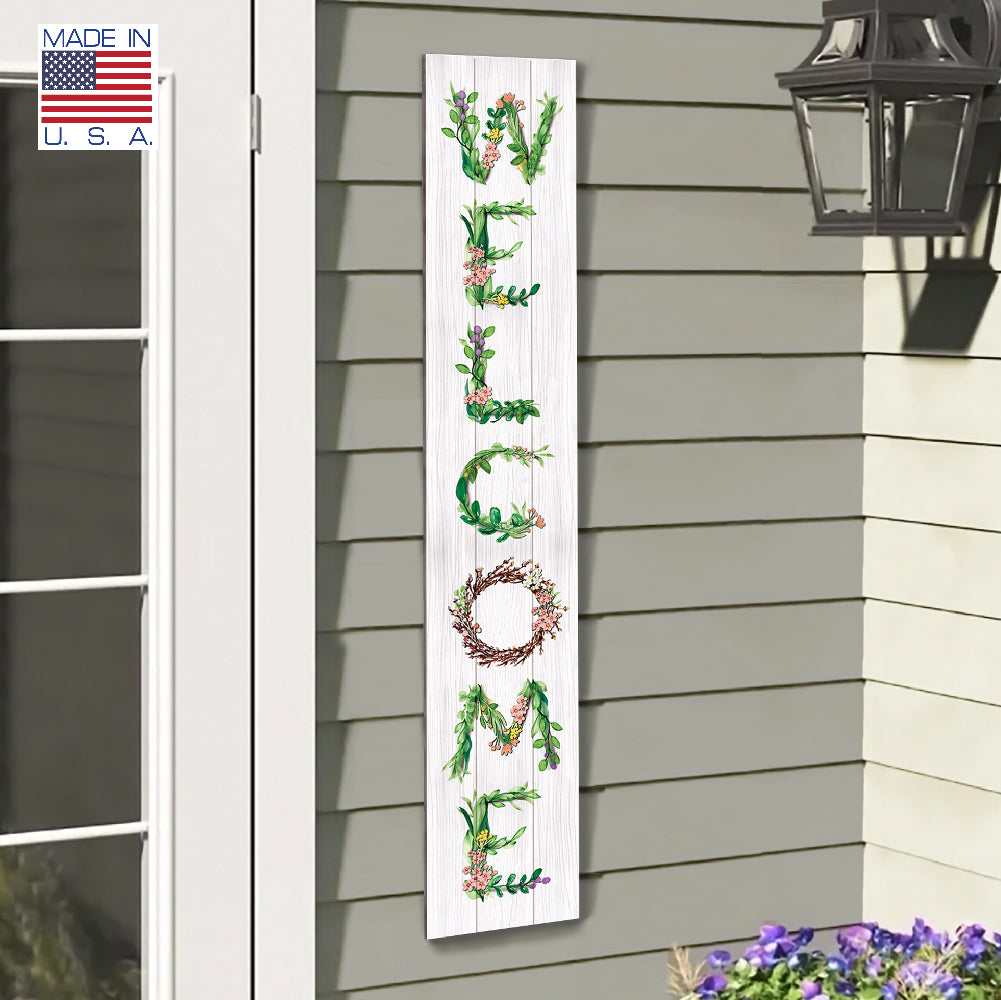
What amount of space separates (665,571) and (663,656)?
15 centimetres

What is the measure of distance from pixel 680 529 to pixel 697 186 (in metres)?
0.58

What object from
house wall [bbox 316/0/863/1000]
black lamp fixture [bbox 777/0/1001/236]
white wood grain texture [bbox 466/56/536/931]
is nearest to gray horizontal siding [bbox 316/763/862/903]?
house wall [bbox 316/0/863/1000]

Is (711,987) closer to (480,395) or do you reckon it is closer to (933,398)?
(480,395)

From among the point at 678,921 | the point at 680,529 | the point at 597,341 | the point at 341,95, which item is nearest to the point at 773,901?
the point at 678,921

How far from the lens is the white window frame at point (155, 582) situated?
8.30ft

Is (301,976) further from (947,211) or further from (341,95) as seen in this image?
(947,211)

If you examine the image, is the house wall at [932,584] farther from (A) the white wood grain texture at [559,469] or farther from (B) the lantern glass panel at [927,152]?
(A) the white wood grain texture at [559,469]

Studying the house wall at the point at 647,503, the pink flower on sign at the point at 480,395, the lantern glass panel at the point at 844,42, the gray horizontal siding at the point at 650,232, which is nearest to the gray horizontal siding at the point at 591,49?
the house wall at the point at 647,503

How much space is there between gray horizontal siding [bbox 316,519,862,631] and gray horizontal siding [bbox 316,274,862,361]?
0.31 meters

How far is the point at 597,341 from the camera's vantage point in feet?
9.29

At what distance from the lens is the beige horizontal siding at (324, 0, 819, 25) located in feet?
A: 8.96

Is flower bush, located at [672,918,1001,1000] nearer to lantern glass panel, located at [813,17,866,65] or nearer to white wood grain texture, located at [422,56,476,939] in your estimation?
white wood grain texture, located at [422,56,476,939]

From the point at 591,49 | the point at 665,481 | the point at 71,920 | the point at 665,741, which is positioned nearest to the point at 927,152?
the point at 591,49

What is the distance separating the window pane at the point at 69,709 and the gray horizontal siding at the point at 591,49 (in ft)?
2.94
